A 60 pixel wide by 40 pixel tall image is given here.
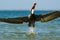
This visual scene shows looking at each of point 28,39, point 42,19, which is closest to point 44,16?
point 42,19

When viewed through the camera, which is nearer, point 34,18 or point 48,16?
point 48,16

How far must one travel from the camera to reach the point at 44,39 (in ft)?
45.7

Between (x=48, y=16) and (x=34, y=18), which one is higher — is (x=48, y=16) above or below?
above

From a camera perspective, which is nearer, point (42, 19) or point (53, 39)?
point (42, 19)

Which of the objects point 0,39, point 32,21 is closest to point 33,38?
point 0,39

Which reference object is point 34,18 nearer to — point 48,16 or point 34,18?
point 34,18

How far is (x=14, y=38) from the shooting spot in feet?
46.3

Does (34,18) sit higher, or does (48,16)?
(48,16)

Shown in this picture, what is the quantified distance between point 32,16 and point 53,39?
3091 millimetres

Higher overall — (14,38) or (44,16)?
(44,16)

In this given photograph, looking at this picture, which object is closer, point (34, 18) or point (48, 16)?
point (48, 16)

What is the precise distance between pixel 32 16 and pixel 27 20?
0.28 meters

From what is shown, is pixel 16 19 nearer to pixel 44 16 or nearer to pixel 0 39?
pixel 44 16

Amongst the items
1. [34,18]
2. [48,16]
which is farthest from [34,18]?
[48,16]
